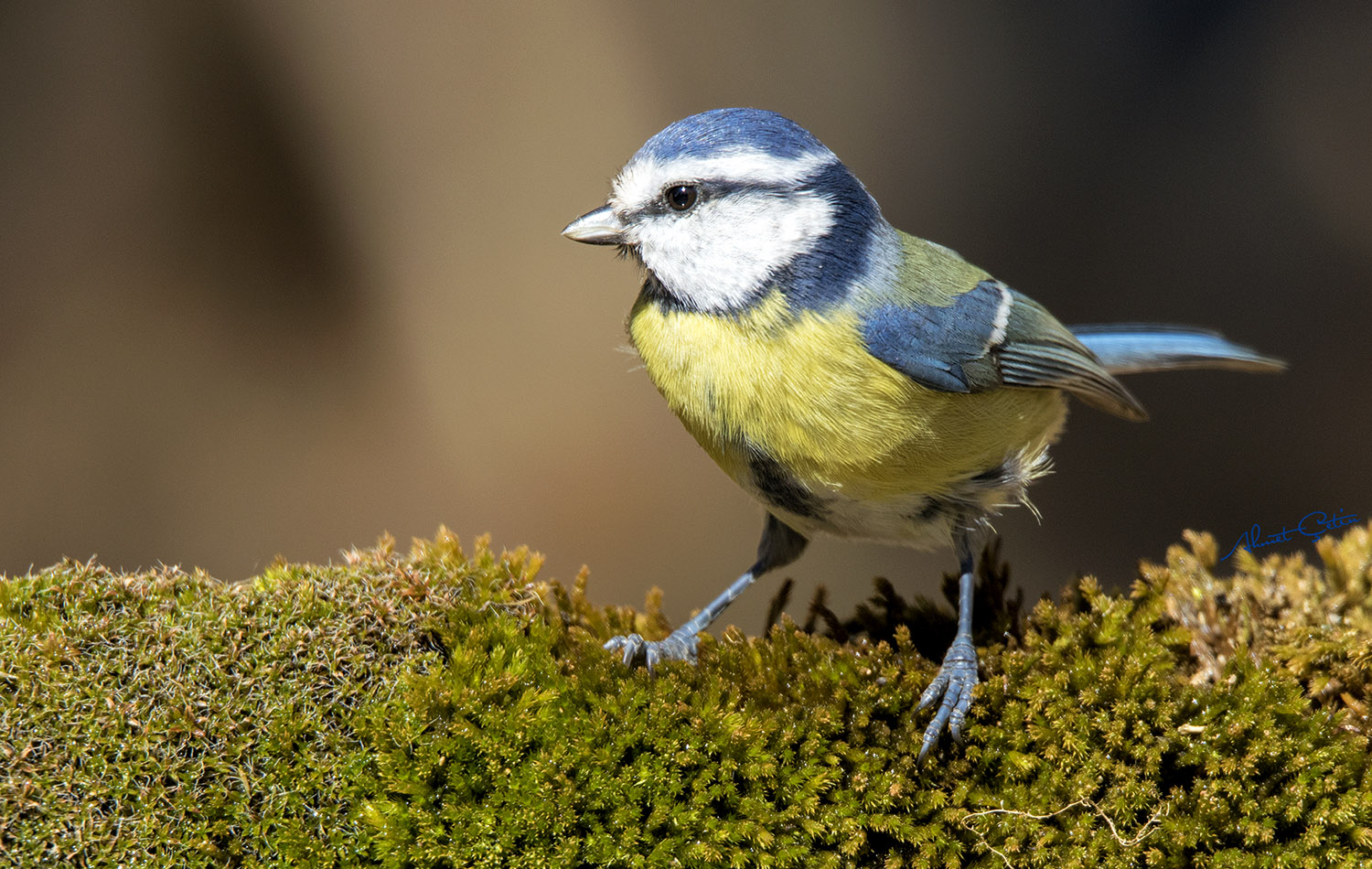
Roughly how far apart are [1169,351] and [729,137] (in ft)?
4.16

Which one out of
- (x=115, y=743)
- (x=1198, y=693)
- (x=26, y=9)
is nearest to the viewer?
(x=115, y=743)

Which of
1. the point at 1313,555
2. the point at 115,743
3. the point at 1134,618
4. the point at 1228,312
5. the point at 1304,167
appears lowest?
the point at 115,743

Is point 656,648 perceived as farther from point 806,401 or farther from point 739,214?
point 739,214

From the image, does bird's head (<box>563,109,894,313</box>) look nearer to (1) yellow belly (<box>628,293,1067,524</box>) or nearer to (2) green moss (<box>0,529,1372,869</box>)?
(1) yellow belly (<box>628,293,1067,524</box>)

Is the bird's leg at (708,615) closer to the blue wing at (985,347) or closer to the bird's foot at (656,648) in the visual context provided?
the bird's foot at (656,648)

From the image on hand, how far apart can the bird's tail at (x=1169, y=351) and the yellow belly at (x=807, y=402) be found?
2.84 ft

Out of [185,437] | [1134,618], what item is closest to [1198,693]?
[1134,618]

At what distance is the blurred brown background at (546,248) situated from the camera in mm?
2760

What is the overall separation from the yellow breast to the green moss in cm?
28

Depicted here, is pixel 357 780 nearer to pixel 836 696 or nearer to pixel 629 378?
pixel 836 696

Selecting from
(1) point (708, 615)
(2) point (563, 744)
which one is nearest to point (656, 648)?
(1) point (708, 615)

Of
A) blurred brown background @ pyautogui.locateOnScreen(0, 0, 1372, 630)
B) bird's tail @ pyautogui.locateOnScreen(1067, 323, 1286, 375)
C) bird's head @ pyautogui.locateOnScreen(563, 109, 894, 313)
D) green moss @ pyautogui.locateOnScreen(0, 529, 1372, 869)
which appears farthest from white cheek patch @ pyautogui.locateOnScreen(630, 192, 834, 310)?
blurred brown background @ pyautogui.locateOnScreen(0, 0, 1372, 630)

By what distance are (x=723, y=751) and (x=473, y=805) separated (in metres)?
0.34

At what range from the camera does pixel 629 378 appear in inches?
129
